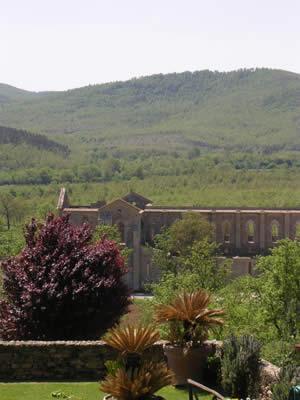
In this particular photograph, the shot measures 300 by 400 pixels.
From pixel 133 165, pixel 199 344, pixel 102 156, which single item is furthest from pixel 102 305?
pixel 102 156

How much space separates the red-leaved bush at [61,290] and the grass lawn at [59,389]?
14.5 feet

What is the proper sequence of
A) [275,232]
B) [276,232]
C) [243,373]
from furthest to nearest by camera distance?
[275,232]
[276,232]
[243,373]

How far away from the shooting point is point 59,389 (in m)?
15.8

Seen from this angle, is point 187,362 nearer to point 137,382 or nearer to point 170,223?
point 137,382

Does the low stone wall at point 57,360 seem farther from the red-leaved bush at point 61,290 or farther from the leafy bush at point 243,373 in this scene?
the red-leaved bush at point 61,290

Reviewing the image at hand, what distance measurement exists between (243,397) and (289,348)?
559 cm

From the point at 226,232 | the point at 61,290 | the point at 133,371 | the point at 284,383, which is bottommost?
the point at 284,383

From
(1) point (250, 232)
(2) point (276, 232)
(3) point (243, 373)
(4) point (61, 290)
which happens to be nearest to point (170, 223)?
(1) point (250, 232)

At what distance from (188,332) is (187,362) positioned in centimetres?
68

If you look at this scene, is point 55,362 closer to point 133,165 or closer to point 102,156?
point 133,165

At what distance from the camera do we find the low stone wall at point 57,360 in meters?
16.9

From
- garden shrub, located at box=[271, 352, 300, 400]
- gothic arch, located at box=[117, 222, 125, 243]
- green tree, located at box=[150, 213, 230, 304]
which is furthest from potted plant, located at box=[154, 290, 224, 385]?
gothic arch, located at box=[117, 222, 125, 243]

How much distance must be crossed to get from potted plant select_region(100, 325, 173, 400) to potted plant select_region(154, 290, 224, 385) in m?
1.69

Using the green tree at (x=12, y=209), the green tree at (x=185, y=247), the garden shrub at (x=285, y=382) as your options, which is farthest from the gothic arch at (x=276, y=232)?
the garden shrub at (x=285, y=382)
